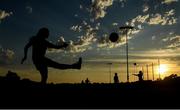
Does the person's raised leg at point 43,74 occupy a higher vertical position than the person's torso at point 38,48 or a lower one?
lower

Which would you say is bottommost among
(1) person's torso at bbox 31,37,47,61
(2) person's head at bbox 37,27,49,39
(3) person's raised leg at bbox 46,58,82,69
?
(3) person's raised leg at bbox 46,58,82,69

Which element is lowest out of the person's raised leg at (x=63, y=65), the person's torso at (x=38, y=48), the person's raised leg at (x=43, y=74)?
the person's raised leg at (x=43, y=74)

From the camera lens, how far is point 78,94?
9.90 m

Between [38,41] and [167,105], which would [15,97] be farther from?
[167,105]

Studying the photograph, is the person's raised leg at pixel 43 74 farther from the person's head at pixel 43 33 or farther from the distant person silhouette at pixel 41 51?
the person's head at pixel 43 33

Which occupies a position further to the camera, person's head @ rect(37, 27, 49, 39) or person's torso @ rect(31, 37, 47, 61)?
person's head @ rect(37, 27, 49, 39)

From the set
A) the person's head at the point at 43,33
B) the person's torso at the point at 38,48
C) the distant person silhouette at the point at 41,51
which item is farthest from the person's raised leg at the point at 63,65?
the person's head at the point at 43,33

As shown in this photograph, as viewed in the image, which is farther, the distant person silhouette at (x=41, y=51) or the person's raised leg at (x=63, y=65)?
the person's raised leg at (x=63, y=65)

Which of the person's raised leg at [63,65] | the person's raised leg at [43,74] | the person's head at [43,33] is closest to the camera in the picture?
the person's raised leg at [43,74]

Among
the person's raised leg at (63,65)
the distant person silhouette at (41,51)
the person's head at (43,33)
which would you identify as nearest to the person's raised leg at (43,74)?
the distant person silhouette at (41,51)

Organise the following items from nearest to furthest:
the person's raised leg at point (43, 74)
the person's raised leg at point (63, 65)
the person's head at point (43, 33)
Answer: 1. the person's raised leg at point (43, 74)
2. the person's head at point (43, 33)
3. the person's raised leg at point (63, 65)

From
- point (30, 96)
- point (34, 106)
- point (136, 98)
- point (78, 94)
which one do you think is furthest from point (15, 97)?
point (136, 98)

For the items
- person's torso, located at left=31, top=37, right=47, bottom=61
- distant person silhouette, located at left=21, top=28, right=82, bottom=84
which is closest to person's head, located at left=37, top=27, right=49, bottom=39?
distant person silhouette, located at left=21, top=28, right=82, bottom=84

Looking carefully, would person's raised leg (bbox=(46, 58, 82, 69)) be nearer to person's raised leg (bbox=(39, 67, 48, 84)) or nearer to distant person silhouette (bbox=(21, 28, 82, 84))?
distant person silhouette (bbox=(21, 28, 82, 84))
